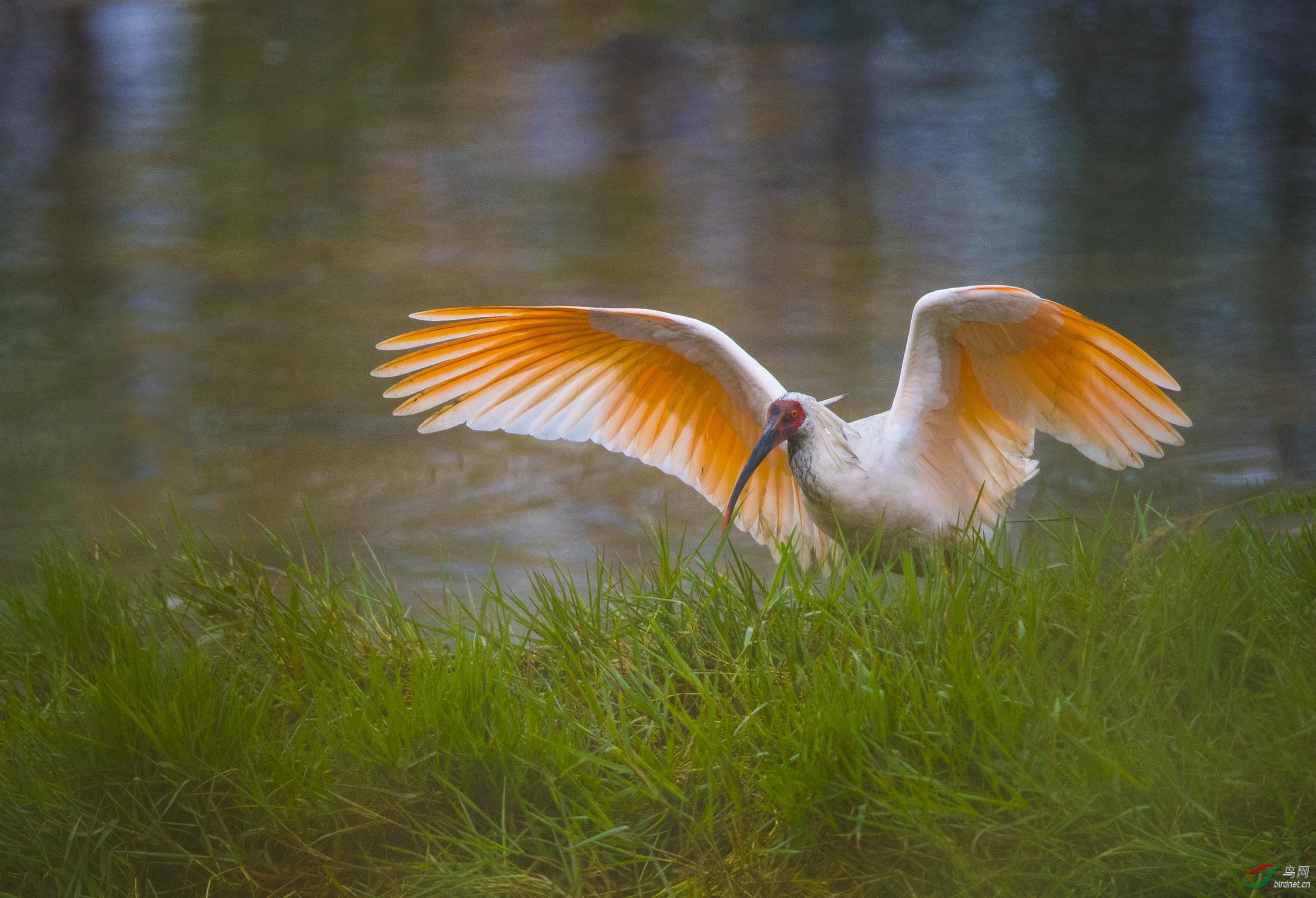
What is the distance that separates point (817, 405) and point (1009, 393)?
35 cm

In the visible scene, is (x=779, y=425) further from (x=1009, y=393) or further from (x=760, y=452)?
(x=1009, y=393)

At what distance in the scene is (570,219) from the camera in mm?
5922

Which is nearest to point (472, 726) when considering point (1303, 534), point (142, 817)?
point (142, 817)

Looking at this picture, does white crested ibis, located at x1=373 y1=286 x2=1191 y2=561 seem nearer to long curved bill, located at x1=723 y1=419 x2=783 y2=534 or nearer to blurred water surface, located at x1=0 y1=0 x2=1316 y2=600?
long curved bill, located at x1=723 y1=419 x2=783 y2=534

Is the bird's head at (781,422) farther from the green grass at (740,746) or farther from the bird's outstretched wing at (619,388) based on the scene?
the green grass at (740,746)

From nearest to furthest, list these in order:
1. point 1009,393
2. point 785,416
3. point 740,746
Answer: point 740,746 → point 785,416 → point 1009,393

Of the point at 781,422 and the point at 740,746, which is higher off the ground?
the point at 781,422

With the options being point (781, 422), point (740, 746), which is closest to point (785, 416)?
point (781, 422)

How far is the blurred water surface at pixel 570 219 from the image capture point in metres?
3.40

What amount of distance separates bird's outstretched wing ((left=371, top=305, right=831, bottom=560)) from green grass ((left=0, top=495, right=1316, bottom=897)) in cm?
50

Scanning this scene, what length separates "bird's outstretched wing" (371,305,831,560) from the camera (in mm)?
2029

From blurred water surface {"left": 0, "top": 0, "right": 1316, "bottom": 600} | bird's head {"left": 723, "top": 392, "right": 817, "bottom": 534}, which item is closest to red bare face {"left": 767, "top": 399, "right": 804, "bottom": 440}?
bird's head {"left": 723, "top": 392, "right": 817, "bottom": 534}

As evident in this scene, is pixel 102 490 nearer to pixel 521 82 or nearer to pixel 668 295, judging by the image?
pixel 668 295

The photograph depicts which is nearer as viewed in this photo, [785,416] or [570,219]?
[785,416]
